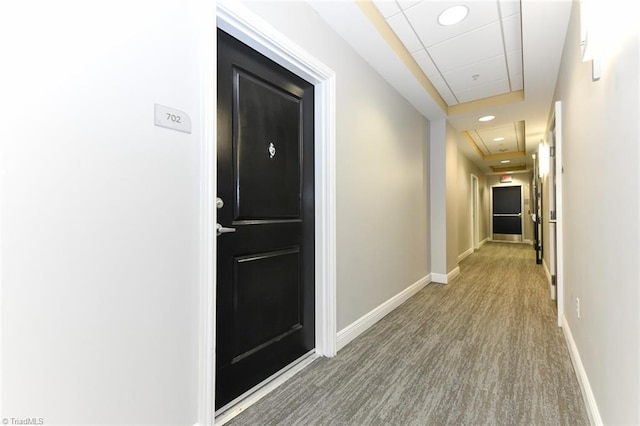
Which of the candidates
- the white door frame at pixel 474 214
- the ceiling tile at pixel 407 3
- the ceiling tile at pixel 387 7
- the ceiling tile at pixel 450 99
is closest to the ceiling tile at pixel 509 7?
the ceiling tile at pixel 407 3

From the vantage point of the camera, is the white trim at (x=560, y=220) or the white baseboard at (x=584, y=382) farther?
the white trim at (x=560, y=220)

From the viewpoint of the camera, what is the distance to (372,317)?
98.3 inches

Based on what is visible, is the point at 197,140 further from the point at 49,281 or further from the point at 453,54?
the point at 453,54

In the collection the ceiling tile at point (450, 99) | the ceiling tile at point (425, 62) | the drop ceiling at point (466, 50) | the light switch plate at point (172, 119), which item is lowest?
the light switch plate at point (172, 119)

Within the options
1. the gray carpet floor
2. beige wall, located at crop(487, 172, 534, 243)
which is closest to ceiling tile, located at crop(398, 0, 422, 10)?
the gray carpet floor

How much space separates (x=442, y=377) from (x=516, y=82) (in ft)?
10.3

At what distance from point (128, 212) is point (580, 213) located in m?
2.43

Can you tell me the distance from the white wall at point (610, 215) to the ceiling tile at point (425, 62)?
1025 millimetres

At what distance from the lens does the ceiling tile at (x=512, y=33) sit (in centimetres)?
209

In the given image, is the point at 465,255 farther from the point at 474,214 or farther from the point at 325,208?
the point at 325,208

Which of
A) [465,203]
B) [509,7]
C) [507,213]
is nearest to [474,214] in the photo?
[465,203]

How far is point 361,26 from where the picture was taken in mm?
1999

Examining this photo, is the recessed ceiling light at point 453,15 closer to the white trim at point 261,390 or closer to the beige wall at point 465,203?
the white trim at point 261,390

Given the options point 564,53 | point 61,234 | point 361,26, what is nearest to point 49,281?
point 61,234
